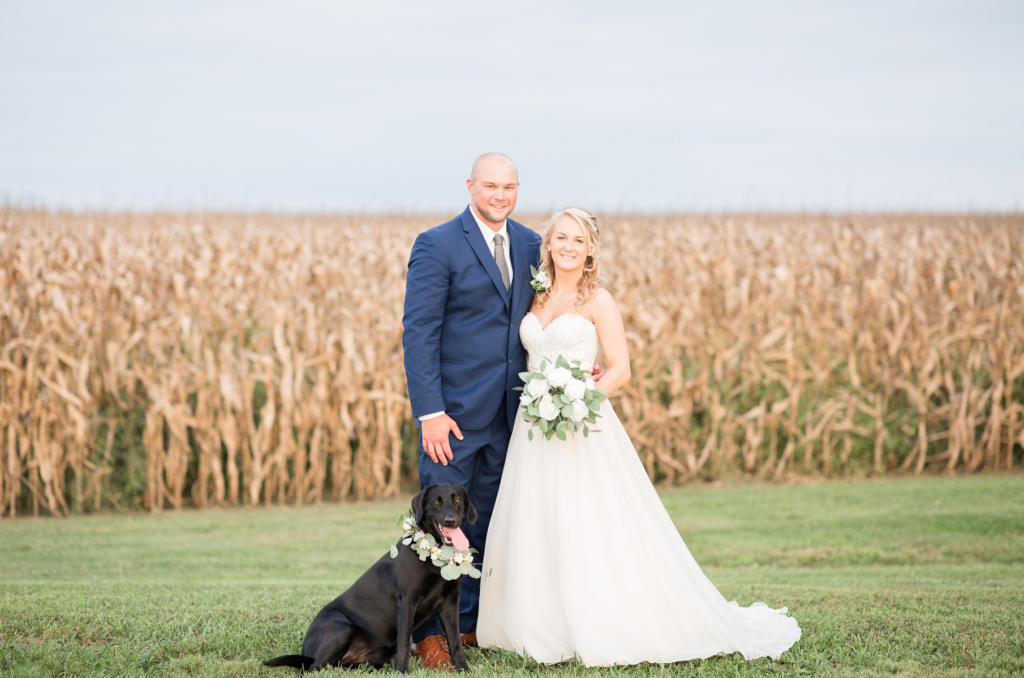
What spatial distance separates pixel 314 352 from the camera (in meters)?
8.98

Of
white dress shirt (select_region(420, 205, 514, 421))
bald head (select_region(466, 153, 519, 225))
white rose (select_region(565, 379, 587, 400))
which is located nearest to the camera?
white rose (select_region(565, 379, 587, 400))

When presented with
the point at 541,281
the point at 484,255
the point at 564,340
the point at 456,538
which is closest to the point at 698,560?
the point at 564,340

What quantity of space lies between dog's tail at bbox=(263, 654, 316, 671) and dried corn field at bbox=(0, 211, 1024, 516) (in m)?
4.74

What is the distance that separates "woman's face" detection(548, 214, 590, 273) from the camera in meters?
4.42

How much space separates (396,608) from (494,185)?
7.32 ft

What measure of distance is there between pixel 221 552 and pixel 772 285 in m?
7.32

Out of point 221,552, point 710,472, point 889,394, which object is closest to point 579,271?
point 221,552

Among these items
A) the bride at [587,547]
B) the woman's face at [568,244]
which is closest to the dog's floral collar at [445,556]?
the bride at [587,547]

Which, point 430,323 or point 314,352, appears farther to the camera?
point 314,352

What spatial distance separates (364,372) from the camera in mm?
8969

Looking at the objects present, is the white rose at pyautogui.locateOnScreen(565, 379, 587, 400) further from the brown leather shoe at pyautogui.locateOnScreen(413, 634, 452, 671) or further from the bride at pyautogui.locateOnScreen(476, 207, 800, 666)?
the brown leather shoe at pyautogui.locateOnScreen(413, 634, 452, 671)

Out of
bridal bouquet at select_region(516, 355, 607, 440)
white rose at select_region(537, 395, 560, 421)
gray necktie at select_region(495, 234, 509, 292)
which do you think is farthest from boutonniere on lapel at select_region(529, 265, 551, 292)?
white rose at select_region(537, 395, 560, 421)

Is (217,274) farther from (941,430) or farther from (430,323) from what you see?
(941,430)

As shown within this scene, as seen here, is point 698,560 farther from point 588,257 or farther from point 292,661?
point 292,661
